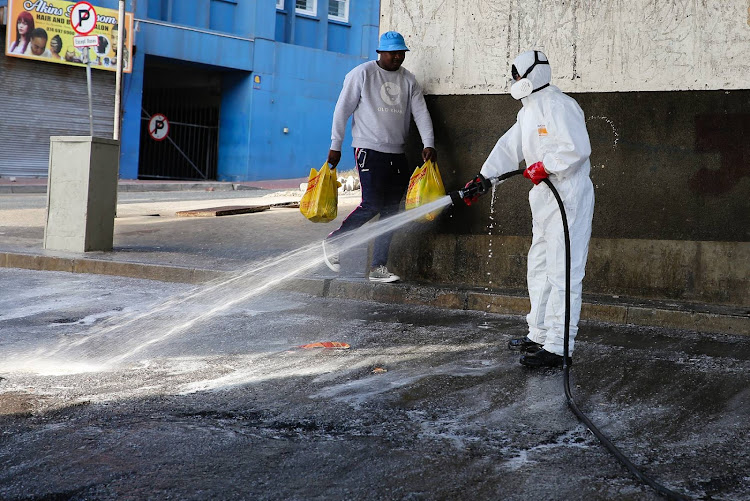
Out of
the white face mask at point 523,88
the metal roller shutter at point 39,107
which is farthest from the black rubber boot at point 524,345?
the metal roller shutter at point 39,107

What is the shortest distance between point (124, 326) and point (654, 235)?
406 cm

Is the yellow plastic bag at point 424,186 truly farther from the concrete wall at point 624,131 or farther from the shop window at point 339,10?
the shop window at point 339,10

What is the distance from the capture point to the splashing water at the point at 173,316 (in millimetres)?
4812

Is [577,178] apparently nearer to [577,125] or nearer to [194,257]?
[577,125]

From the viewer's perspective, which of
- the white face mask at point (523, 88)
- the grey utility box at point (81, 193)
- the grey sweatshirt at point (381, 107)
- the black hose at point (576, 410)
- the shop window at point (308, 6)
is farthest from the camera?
the shop window at point (308, 6)

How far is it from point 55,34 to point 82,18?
20.3 feet

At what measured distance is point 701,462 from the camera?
3.32 m

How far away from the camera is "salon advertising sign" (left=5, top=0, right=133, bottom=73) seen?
21.3 m

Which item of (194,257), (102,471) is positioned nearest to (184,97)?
(194,257)

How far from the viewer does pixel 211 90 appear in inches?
1017

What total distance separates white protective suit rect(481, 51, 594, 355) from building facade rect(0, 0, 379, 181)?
18.9 m

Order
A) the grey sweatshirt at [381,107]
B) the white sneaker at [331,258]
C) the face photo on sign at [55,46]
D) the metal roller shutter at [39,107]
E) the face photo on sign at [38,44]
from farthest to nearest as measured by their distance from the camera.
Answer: the face photo on sign at [55,46] → the metal roller shutter at [39,107] → the face photo on sign at [38,44] → the white sneaker at [331,258] → the grey sweatshirt at [381,107]

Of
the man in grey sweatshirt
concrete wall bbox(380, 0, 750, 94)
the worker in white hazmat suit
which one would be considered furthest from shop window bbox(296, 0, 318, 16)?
the worker in white hazmat suit

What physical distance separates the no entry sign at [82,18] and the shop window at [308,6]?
1047 centimetres
